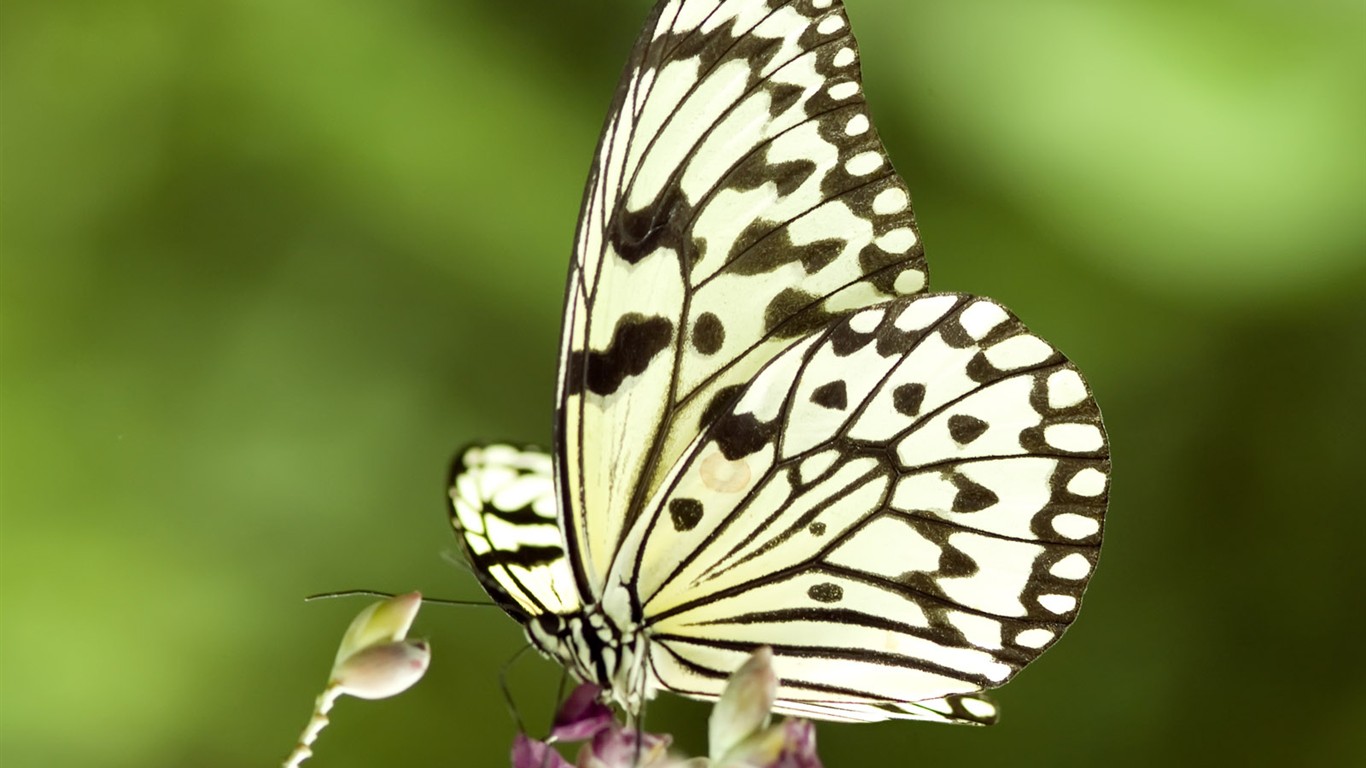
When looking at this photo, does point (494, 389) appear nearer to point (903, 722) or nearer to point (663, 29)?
point (903, 722)

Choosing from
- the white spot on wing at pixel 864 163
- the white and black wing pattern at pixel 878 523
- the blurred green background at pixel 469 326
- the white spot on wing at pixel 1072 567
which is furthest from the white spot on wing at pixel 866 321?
the blurred green background at pixel 469 326

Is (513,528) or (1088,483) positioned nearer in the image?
(1088,483)

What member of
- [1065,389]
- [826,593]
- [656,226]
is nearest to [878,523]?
[826,593]

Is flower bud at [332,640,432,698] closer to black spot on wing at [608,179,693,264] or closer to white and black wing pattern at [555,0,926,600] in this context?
white and black wing pattern at [555,0,926,600]

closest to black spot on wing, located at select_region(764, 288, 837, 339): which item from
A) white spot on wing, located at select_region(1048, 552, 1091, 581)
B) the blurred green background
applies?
white spot on wing, located at select_region(1048, 552, 1091, 581)

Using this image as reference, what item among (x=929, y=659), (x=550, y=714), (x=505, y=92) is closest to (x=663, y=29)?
(x=929, y=659)

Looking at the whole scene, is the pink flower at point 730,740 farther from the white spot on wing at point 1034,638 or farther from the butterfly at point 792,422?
the white spot on wing at point 1034,638

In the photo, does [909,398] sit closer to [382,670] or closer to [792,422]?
[792,422]
